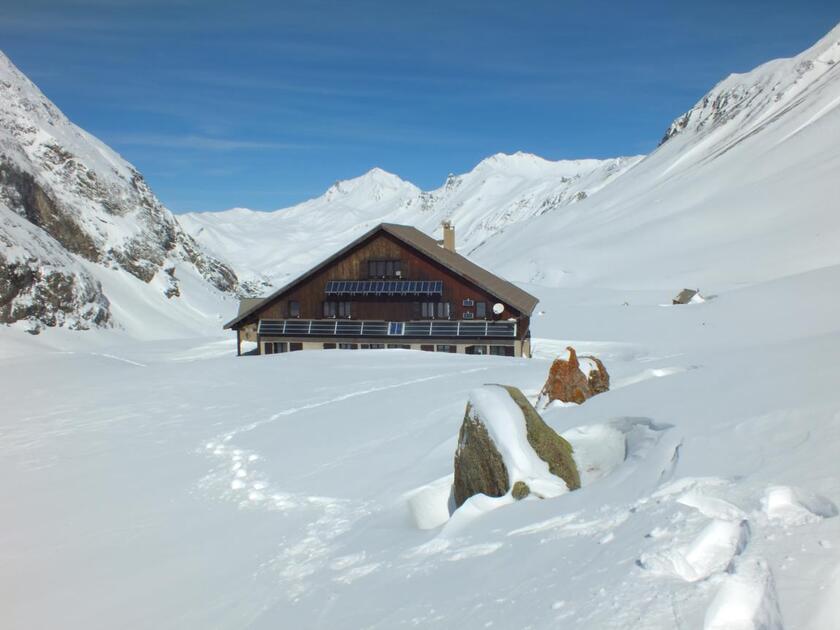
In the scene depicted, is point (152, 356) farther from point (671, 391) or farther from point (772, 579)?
point (772, 579)

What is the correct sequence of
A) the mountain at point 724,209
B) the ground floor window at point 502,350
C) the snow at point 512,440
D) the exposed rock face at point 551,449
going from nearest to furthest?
the snow at point 512,440 → the exposed rock face at point 551,449 → the ground floor window at point 502,350 → the mountain at point 724,209

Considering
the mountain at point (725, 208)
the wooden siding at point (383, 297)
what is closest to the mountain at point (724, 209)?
the mountain at point (725, 208)

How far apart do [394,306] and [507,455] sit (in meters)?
26.9

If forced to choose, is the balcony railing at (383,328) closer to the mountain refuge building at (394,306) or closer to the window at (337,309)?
the mountain refuge building at (394,306)

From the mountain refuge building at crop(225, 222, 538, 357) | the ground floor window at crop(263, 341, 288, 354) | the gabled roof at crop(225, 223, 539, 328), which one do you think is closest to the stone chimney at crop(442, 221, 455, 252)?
the gabled roof at crop(225, 223, 539, 328)

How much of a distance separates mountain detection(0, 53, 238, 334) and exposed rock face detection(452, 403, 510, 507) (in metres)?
56.1

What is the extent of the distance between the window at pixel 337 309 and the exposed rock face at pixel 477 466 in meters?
27.3

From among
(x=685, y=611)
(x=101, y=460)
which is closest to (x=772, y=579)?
(x=685, y=611)

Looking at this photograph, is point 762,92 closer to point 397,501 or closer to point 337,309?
point 337,309

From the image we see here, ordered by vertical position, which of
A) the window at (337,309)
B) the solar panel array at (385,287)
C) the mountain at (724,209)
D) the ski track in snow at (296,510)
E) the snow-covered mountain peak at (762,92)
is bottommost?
the ski track in snow at (296,510)

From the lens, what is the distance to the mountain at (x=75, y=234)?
190 ft

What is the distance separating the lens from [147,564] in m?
8.39

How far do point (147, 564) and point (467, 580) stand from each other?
14.5 feet

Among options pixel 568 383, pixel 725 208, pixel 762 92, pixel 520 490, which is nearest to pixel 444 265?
pixel 568 383
